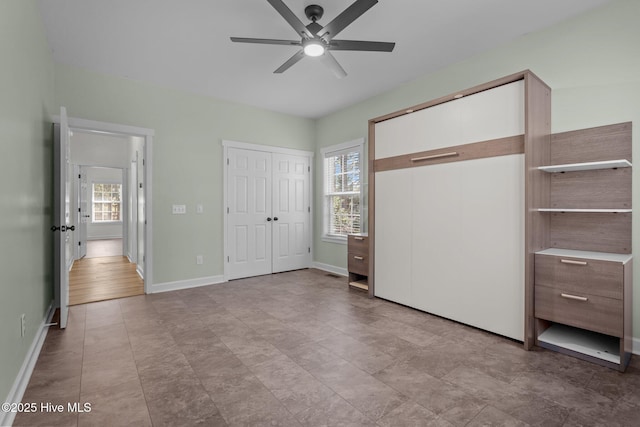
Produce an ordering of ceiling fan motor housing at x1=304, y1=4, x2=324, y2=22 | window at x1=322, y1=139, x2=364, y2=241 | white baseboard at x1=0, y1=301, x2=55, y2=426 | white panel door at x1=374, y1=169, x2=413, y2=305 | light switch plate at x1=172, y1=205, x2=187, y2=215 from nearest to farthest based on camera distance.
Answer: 1. white baseboard at x1=0, y1=301, x2=55, y2=426
2. ceiling fan motor housing at x1=304, y1=4, x2=324, y2=22
3. white panel door at x1=374, y1=169, x2=413, y2=305
4. light switch plate at x1=172, y1=205, x2=187, y2=215
5. window at x1=322, y1=139, x2=364, y2=241

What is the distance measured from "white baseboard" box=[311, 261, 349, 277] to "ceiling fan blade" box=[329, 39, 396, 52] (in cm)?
345

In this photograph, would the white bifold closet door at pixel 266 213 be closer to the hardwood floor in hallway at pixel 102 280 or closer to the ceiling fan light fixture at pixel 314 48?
the hardwood floor in hallway at pixel 102 280

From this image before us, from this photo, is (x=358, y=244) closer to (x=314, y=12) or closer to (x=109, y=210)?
(x=314, y=12)

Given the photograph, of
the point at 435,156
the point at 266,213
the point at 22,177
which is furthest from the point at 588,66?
the point at 22,177

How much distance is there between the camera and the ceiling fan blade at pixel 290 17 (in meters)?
2.16

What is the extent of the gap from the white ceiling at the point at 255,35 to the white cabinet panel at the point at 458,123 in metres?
0.68

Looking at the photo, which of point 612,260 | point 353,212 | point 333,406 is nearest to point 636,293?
point 612,260

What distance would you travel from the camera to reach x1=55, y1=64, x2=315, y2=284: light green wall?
3.86 m

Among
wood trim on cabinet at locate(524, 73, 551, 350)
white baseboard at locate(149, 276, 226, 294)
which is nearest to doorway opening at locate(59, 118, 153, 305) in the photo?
white baseboard at locate(149, 276, 226, 294)

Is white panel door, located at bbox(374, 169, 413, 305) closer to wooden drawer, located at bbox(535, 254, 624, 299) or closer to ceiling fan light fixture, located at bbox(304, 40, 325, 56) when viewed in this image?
wooden drawer, located at bbox(535, 254, 624, 299)

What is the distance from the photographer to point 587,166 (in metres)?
2.48

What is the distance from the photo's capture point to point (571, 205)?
272 cm

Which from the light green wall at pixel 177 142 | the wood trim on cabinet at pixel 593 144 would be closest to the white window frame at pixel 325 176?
the light green wall at pixel 177 142

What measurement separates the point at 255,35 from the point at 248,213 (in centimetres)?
275
